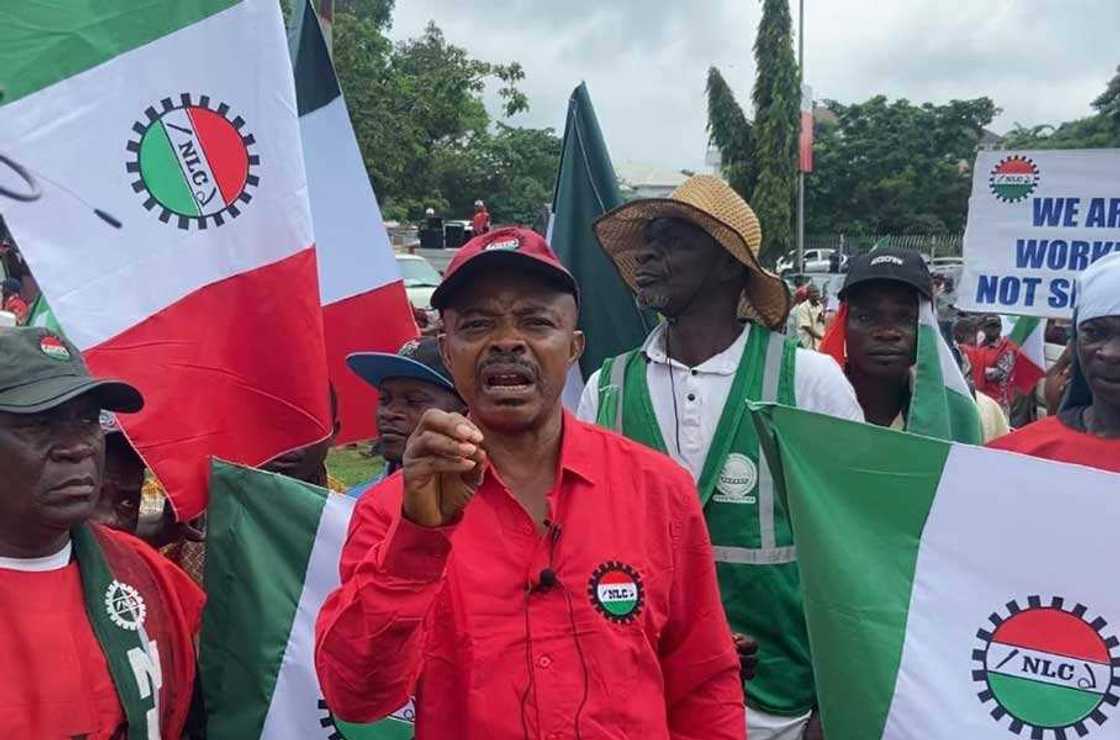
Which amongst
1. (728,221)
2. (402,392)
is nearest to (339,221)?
(402,392)

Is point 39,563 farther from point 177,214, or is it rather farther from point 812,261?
point 812,261

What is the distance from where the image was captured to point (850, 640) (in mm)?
2768

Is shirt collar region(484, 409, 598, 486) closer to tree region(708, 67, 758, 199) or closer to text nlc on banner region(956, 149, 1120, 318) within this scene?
text nlc on banner region(956, 149, 1120, 318)

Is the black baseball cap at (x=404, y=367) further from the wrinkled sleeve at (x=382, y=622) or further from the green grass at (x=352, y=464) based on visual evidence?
the green grass at (x=352, y=464)

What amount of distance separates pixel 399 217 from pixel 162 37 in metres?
25.2

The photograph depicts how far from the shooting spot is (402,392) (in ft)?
12.8

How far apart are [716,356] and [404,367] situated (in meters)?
1.06

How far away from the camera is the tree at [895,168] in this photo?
175 ft

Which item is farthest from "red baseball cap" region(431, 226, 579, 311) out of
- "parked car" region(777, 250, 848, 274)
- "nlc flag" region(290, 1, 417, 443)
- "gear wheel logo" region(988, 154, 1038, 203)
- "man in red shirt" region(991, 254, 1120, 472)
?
"parked car" region(777, 250, 848, 274)

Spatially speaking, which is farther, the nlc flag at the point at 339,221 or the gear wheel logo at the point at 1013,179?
the gear wheel logo at the point at 1013,179

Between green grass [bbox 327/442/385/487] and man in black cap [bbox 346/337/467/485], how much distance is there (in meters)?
5.87

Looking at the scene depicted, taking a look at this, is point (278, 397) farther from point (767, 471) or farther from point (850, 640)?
point (850, 640)

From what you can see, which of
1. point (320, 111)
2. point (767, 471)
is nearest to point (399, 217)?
point (320, 111)

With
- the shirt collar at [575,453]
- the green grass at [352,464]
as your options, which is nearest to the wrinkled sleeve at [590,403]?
the shirt collar at [575,453]
